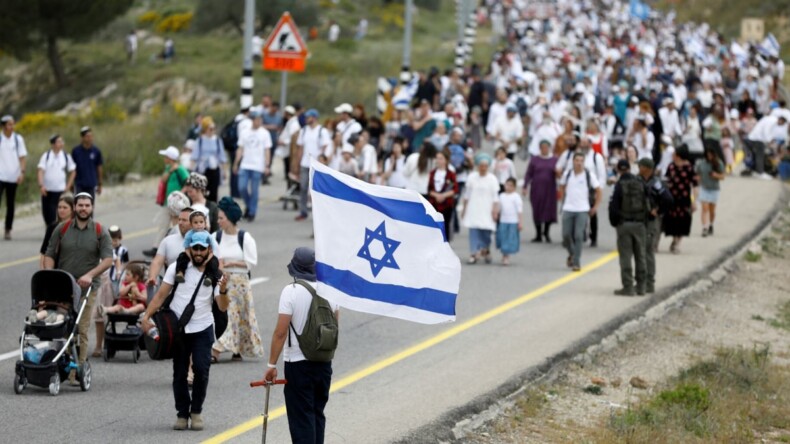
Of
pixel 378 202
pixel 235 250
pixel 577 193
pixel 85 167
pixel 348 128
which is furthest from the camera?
pixel 348 128

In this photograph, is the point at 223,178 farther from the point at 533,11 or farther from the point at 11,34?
the point at 533,11

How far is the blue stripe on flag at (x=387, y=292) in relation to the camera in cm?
980

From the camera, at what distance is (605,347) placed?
53.8 ft

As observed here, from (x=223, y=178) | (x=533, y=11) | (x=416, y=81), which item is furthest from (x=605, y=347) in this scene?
(x=533, y=11)

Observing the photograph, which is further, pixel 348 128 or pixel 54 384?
pixel 348 128

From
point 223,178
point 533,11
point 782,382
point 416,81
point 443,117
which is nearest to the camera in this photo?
point 782,382

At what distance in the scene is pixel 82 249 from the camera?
13812 mm

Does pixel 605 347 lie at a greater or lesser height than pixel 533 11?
lesser

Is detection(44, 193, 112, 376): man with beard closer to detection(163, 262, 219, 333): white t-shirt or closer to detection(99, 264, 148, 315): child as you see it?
detection(99, 264, 148, 315): child

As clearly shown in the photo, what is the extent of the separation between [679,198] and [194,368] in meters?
12.0

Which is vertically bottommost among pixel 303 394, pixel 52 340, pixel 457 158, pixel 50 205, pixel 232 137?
pixel 52 340

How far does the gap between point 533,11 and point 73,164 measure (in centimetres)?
8420

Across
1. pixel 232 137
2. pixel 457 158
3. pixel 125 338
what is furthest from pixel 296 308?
pixel 232 137

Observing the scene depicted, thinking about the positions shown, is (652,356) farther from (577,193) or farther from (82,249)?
(82,249)
